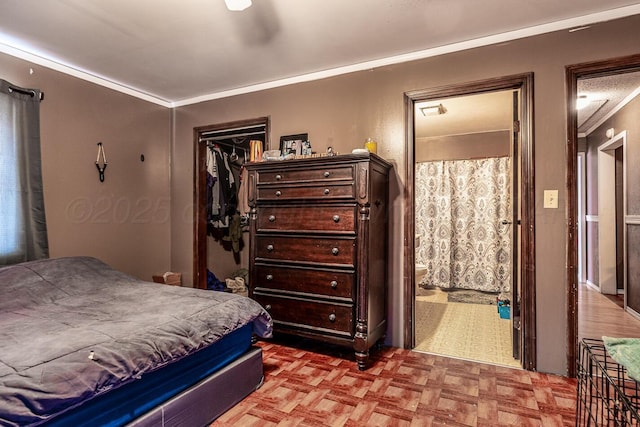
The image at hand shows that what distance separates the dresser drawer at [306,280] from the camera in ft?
7.82

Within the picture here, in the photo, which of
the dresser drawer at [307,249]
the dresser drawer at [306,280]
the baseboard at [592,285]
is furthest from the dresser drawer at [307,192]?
the baseboard at [592,285]

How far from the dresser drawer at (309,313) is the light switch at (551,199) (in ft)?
4.97

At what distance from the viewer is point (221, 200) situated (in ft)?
14.3

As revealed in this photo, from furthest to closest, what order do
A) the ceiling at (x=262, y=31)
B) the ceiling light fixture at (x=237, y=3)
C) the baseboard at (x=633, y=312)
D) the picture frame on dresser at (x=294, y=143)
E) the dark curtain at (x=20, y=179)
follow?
the baseboard at (x=633, y=312)
the picture frame on dresser at (x=294, y=143)
the dark curtain at (x=20, y=179)
the ceiling at (x=262, y=31)
the ceiling light fixture at (x=237, y=3)

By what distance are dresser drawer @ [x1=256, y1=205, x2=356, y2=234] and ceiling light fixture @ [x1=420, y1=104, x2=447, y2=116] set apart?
83.1 inches

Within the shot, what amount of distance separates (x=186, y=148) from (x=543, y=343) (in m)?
3.76

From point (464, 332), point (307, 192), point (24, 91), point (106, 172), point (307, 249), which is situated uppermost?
point (24, 91)

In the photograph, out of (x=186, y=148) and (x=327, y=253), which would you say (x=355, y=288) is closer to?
(x=327, y=253)

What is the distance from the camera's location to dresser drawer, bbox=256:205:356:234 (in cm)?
240

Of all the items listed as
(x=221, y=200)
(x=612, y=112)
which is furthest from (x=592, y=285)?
(x=221, y=200)

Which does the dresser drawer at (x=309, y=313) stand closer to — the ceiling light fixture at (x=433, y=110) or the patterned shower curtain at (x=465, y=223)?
the ceiling light fixture at (x=433, y=110)

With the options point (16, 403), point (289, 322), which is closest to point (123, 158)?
point (289, 322)

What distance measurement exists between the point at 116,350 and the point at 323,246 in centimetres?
144

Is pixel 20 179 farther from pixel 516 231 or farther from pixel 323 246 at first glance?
pixel 516 231
